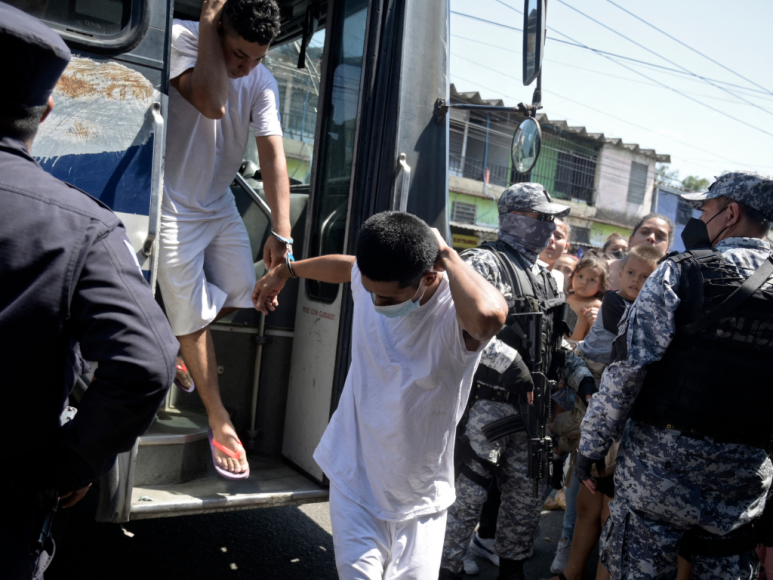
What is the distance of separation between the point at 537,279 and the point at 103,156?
6.72 ft

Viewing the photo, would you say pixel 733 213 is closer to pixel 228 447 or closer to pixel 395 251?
pixel 395 251

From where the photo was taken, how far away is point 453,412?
217cm

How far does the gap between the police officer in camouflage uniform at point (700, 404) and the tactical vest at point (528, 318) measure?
527mm

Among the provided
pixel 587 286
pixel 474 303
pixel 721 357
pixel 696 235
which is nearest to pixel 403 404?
pixel 474 303

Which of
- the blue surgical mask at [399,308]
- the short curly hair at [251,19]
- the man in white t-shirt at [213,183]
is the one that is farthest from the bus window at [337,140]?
the blue surgical mask at [399,308]

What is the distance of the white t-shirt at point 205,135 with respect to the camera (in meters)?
2.71

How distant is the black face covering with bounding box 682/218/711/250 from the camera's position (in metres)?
2.63

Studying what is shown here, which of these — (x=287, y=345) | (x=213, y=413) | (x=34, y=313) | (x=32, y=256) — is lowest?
(x=213, y=413)

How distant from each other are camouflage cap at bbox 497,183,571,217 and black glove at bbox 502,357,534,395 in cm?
81

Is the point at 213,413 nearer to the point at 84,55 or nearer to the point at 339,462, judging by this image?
the point at 339,462

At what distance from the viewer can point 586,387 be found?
130 inches

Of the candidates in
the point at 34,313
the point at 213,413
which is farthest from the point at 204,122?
the point at 34,313

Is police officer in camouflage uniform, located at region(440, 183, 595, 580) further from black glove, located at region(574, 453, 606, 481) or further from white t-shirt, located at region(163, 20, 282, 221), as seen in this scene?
white t-shirt, located at region(163, 20, 282, 221)

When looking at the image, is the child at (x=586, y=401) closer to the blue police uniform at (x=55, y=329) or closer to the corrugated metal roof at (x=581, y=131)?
the blue police uniform at (x=55, y=329)
